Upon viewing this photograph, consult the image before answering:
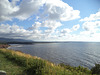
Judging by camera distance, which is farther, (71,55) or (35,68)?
(71,55)

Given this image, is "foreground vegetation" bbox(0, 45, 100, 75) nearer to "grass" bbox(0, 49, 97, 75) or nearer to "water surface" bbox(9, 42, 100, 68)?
"grass" bbox(0, 49, 97, 75)

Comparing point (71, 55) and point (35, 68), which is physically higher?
point (35, 68)

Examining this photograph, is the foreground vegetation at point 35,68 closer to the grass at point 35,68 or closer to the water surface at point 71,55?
the grass at point 35,68

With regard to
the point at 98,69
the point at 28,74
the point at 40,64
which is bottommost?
the point at 98,69

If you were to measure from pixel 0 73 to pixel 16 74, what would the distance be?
1621mm

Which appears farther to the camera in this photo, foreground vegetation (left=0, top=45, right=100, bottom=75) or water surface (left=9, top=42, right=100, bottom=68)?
water surface (left=9, top=42, right=100, bottom=68)

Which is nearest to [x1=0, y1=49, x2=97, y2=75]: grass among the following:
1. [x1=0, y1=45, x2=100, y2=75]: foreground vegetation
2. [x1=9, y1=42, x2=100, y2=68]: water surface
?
[x1=0, y1=45, x2=100, y2=75]: foreground vegetation

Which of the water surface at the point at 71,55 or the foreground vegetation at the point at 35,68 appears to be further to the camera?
the water surface at the point at 71,55

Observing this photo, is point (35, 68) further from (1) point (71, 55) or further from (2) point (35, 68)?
(1) point (71, 55)

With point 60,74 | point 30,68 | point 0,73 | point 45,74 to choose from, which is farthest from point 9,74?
point 60,74

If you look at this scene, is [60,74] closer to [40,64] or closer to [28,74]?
[40,64]

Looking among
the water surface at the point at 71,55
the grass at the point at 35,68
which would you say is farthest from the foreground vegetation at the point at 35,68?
the water surface at the point at 71,55

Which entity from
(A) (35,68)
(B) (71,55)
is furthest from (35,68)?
(B) (71,55)

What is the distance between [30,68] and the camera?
7562 mm
